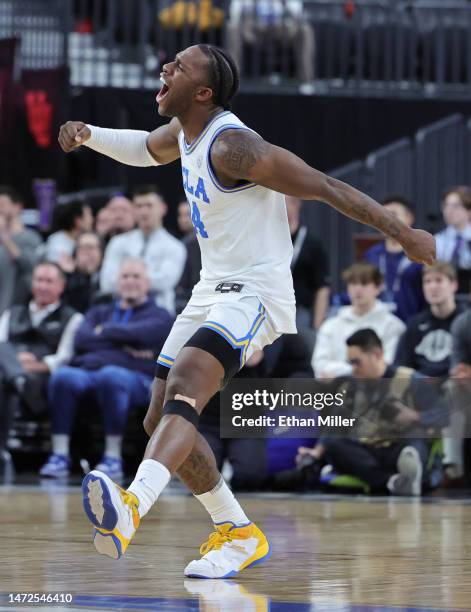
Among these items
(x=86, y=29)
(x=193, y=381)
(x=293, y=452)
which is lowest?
(x=293, y=452)

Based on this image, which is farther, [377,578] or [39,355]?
[39,355]

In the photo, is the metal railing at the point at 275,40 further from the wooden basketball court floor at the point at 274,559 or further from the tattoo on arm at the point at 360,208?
the tattoo on arm at the point at 360,208

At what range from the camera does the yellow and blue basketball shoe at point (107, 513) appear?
15.9 ft

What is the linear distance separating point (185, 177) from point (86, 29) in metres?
12.5

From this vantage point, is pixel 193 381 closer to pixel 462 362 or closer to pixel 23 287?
pixel 462 362

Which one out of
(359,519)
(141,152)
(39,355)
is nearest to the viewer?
(141,152)

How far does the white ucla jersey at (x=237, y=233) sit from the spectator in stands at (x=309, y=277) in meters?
6.16

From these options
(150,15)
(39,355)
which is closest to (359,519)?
(39,355)

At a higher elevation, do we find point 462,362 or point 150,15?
point 150,15

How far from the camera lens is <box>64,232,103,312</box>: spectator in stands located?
43.0 feet

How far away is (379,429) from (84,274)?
4077mm

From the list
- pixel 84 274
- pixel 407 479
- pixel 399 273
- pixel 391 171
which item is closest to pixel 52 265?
pixel 84 274

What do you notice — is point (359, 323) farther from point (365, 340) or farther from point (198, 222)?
point (198, 222)

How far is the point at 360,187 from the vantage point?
15.7 meters
